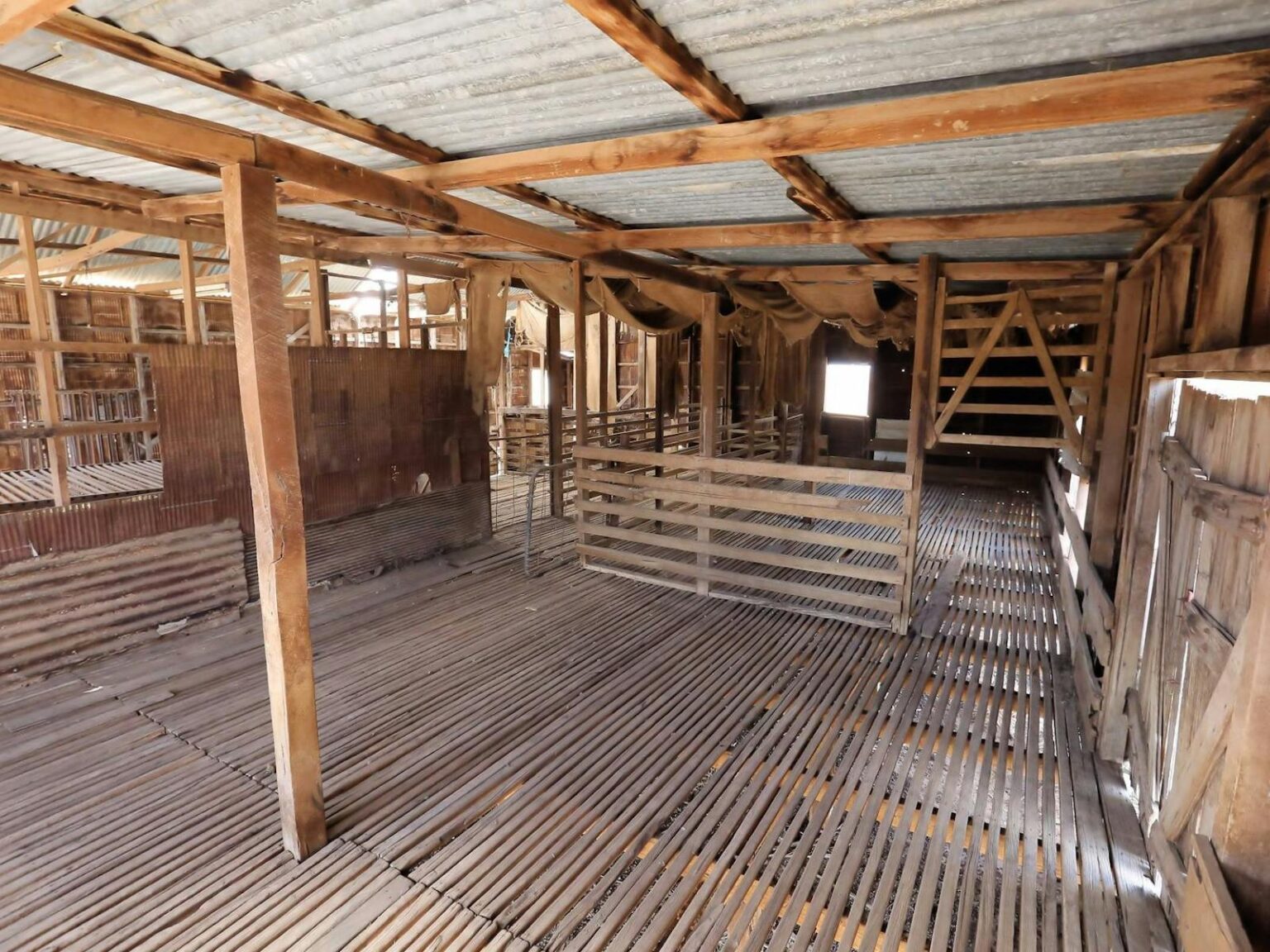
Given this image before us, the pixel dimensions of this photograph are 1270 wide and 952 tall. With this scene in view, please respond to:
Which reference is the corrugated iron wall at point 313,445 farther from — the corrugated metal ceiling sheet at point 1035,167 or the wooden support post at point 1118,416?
the wooden support post at point 1118,416

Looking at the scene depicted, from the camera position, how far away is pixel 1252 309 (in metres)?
2.18

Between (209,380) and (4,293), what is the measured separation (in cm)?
632

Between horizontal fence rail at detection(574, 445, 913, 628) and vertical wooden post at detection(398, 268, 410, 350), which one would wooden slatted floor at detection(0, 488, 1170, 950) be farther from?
vertical wooden post at detection(398, 268, 410, 350)

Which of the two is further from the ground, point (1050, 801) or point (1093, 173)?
point (1093, 173)

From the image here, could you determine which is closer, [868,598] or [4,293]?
[868,598]

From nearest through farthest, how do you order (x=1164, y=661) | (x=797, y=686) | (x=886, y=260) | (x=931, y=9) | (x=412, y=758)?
(x=931, y=9) < (x=1164, y=661) < (x=412, y=758) < (x=797, y=686) < (x=886, y=260)

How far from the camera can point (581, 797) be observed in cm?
263

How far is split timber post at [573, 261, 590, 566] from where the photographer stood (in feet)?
18.0

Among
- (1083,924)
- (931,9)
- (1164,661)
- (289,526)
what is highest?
(931,9)

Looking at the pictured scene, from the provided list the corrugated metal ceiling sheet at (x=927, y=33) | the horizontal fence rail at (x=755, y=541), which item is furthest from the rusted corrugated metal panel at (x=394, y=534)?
the corrugated metal ceiling sheet at (x=927, y=33)

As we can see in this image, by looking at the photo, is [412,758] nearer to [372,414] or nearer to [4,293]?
[372,414]

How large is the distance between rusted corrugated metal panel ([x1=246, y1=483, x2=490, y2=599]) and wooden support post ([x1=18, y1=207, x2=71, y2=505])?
1.13 m

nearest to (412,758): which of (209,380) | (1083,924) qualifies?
(1083,924)

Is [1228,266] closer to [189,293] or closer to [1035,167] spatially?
[1035,167]
